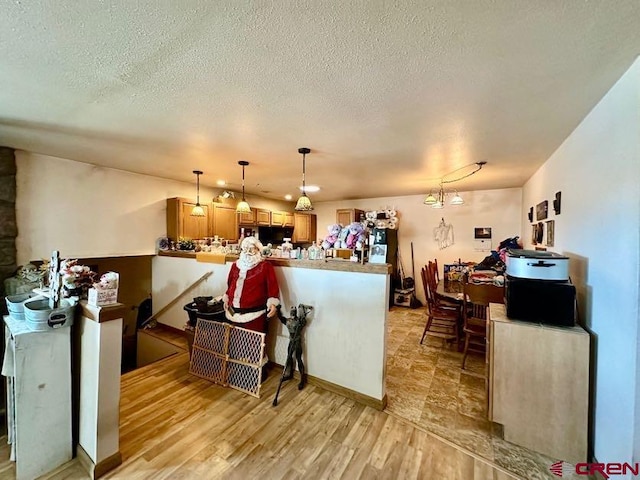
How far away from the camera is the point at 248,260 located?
2980 millimetres

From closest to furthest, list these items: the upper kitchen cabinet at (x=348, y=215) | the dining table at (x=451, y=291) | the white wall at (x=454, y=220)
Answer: the dining table at (x=451, y=291) → the white wall at (x=454, y=220) → the upper kitchen cabinet at (x=348, y=215)

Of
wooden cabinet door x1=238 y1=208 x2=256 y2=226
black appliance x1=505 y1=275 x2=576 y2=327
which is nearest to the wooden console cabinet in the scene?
black appliance x1=505 y1=275 x2=576 y2=327

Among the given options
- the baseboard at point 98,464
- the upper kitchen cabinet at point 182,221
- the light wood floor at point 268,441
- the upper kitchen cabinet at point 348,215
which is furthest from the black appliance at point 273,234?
the baseboard at point 98,464

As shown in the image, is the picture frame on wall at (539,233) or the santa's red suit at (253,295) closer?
the santa's red suit at (253,295)

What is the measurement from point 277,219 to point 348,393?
458 cm

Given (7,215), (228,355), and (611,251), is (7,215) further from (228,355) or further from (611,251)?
(611,251)

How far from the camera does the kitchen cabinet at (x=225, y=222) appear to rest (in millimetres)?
4992

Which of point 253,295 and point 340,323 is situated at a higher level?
point 253,295

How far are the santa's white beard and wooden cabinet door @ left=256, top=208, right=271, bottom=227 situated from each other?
2.98 m

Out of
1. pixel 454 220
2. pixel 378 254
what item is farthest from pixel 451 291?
pixel 454 220

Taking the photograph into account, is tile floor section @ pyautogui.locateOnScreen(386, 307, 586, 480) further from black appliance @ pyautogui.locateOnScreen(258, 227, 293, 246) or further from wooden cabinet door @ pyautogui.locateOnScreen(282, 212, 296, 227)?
wooden cabinet door @ pyautogui.locateOnScreen(282, 212, 296, 227)

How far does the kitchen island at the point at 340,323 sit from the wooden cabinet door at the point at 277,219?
3350 mm

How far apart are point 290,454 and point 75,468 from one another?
1462 millimetres

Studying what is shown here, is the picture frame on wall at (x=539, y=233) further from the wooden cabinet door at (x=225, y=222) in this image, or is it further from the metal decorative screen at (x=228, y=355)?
the wooden cabinet door at (x=225, y=222)
